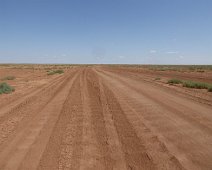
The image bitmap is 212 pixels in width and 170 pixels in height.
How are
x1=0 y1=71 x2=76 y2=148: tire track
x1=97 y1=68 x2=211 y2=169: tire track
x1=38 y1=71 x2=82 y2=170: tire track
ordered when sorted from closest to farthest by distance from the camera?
x1=38 y1=71 x2=82 y2=170: tire track < x1=97 y1=68 x2=211 y2=169: tire track < x1=0 y1=71 x2=76 y2=148: tire track

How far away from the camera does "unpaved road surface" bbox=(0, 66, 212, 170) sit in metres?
4.82

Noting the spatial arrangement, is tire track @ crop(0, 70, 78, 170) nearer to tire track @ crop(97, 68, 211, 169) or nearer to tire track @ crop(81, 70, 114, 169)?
tire track @ crop(81, 70, 114, 169)

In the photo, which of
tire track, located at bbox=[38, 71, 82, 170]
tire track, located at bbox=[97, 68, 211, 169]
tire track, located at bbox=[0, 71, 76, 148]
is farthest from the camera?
tire track, located at bbox=[0, 71, 76, 148]

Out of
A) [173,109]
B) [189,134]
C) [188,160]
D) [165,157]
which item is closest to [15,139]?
[165,157]

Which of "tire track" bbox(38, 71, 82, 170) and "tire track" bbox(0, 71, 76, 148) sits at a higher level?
"tire track" bbox(38, 71, 82, 170)

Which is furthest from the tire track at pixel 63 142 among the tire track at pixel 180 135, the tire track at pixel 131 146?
the tire track at pixel 180 135

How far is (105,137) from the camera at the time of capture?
638 cm

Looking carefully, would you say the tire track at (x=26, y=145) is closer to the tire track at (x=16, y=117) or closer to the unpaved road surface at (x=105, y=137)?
the unpaved road surface at (x=105, y=137)

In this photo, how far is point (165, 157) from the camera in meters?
5.11

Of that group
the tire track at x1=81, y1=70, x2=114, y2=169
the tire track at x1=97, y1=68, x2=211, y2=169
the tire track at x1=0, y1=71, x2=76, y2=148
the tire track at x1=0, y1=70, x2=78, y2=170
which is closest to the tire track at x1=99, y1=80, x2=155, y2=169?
the tire track at x1=81, y1=70, x2=114, y2=169

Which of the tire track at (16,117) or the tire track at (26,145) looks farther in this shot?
the tire track at (16,117)

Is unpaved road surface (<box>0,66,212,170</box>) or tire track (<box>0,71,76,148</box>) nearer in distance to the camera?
unpaved road surface (<box>0,66,212,170</box>)

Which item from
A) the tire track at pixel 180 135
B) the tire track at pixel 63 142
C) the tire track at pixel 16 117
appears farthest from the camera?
the tire track at pixel 16 117

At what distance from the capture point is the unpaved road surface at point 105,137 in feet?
15.8
